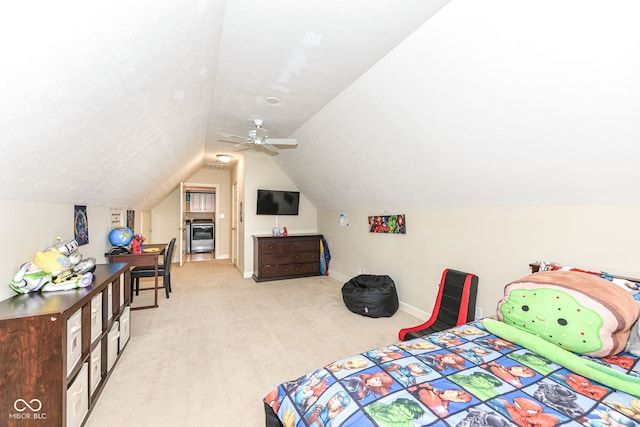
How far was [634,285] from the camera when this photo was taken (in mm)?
1668

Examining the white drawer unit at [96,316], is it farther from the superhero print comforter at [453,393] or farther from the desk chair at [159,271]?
the desk chair at [159,271]

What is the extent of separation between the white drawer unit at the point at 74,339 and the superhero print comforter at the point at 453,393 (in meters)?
1.13

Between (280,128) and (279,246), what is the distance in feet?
7.50

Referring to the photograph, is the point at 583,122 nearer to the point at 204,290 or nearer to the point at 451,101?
the point at 451,101

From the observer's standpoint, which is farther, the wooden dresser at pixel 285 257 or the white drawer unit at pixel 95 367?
the wooden dresser at pixel 285 257

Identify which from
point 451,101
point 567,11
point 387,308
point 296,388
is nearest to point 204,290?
point 387,308

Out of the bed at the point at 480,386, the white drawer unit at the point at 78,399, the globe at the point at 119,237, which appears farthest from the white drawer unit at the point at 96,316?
the globe at the point at 119,237

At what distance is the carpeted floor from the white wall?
0.64m

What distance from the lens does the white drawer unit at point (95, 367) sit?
1811 mm

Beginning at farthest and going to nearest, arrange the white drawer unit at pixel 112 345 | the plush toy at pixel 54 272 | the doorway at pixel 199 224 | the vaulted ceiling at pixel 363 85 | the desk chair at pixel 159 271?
the doorway at pixel 199 224 → the desk chair at pixel 159 271 → the white drawer unit at pixel 112 345 → the plush toy at pixel 54 272 → the vaulted ceiling at pixel 363 85

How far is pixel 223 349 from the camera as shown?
8.84 ft

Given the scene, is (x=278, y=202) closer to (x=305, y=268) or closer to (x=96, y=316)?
(x=305, y=268)

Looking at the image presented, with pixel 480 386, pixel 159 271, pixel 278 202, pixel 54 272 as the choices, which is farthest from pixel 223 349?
pixel 278 202

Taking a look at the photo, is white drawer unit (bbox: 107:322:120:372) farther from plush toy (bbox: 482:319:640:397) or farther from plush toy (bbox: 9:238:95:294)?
plush toy (bbox: 482:319:640:397)
